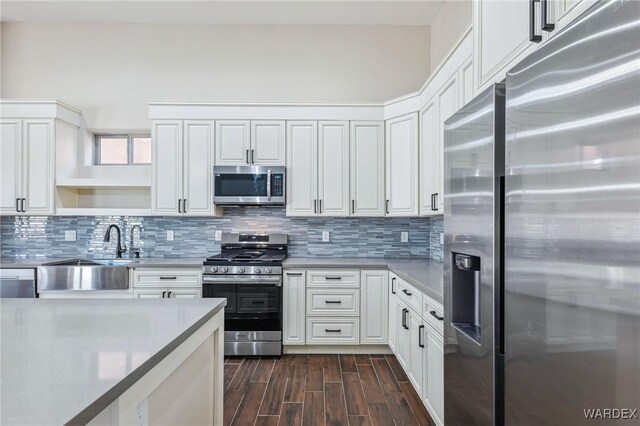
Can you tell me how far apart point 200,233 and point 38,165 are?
Answer: 173cm

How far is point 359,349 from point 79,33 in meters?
4.57

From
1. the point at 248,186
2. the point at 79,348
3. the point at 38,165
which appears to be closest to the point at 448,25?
the point at 248,186

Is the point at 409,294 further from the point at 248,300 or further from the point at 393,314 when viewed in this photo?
the point at 248,300

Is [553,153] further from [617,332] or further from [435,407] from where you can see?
[435,407]

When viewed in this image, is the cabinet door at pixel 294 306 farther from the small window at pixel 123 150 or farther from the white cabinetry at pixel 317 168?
the small window at pixel 123 150

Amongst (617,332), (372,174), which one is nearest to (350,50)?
(372,174)

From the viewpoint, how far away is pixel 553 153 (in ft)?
2.79

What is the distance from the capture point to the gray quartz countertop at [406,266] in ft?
7.75

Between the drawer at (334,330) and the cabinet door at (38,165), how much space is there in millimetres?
2918

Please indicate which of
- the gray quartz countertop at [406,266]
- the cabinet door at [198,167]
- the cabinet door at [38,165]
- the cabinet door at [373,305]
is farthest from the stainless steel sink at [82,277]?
the cabinet door at [373,305]

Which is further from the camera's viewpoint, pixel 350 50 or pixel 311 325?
pixel 350 50

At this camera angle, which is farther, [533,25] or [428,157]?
[428,157]

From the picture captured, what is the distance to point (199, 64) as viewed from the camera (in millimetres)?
4070

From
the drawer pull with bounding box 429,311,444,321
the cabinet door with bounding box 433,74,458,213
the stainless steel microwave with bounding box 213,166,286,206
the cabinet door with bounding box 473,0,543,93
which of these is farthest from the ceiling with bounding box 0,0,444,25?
the drawer pull with bounding box 429,311,444,321
